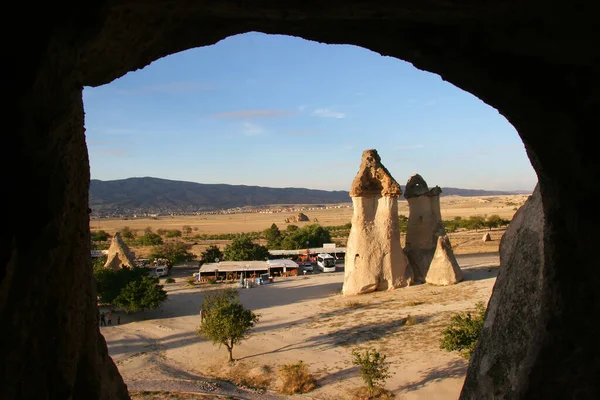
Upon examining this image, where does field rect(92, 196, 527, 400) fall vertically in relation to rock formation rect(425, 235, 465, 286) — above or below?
below

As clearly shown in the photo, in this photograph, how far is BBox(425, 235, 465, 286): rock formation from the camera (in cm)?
2155

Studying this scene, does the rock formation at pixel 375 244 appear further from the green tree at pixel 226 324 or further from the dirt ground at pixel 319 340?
the green tree at pixel 226 324

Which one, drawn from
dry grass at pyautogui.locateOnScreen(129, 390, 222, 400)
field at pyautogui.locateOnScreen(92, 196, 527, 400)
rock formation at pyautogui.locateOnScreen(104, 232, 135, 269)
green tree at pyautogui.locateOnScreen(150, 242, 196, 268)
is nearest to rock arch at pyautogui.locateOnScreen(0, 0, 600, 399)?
dry grass at pyautogui.locateOnScreen(129, 390, 222, 400)

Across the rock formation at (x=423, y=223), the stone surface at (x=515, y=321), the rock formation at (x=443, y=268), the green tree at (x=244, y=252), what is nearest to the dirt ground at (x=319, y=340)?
the rock formation at (x=443, y=268)

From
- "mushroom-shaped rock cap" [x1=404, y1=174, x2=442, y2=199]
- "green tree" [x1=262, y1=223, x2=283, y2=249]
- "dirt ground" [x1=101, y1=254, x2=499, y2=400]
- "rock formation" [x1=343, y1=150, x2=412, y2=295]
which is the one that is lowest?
"dirt ground" [x1=101, y1=254, x2=499, y2=400]

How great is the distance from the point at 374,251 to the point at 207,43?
1889cm

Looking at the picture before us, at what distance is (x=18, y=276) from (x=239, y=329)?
11902 mm

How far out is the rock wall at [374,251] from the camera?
21516mm

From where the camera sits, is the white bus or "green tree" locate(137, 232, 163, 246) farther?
"green tree" locate(137, 232, 163, 246)

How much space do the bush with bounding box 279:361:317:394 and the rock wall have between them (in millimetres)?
9882

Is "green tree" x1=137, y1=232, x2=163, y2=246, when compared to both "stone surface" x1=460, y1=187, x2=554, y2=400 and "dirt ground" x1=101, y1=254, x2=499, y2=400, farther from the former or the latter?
"stone surface" x1=460, y1=187, x2=554, y2=400

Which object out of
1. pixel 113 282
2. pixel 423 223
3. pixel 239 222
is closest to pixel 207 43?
pixel 113 282

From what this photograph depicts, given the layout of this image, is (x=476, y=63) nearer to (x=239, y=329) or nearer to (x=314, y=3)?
(x=314, y=3)

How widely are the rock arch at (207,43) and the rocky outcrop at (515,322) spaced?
3.0 inches
